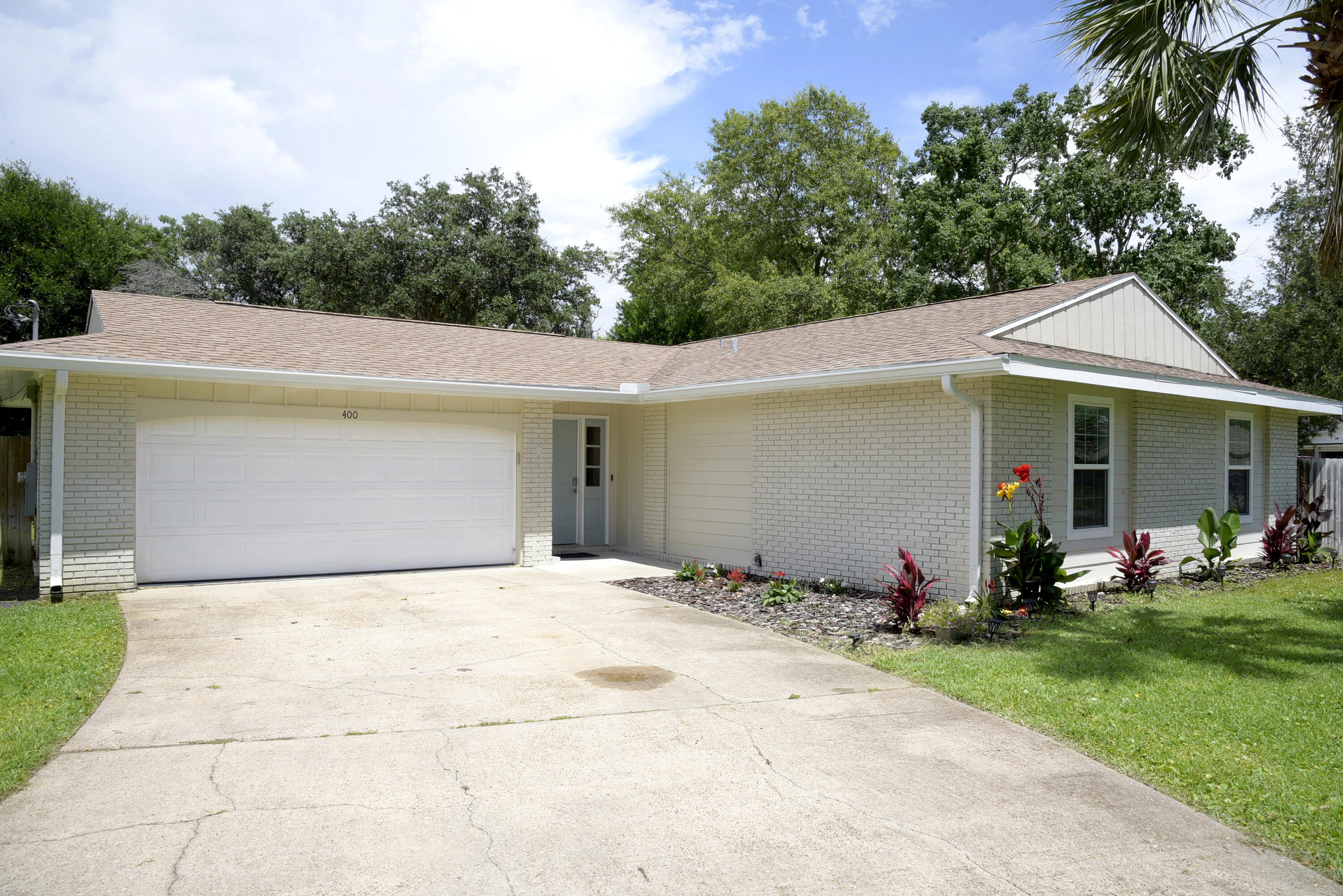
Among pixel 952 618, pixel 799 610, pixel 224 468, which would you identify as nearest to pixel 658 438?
pixel 799 610

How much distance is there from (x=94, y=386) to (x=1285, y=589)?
47.7ft

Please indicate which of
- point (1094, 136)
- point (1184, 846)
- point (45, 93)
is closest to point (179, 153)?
point (45, 93)

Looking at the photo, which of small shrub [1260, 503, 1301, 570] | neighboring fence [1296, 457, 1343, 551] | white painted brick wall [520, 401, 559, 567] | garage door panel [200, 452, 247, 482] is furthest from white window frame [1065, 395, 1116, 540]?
garage door panel [200, 452, 247, 482]

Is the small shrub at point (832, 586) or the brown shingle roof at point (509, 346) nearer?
the brown shingle roof at point (509, 346)

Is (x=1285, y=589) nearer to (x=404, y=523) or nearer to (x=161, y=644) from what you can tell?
(x=404, y=523)

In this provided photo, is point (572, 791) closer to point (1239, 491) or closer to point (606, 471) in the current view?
point (606, 471)

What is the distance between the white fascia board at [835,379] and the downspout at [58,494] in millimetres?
7348

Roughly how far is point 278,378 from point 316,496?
171 cm

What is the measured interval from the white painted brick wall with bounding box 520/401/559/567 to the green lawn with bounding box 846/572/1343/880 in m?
6.30

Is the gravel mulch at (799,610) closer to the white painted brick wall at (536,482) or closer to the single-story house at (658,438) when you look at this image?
the single-story house at (658,438)

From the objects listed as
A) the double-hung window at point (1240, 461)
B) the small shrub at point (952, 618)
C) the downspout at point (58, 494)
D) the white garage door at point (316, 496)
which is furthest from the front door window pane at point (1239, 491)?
the downspout at point (58, 494)

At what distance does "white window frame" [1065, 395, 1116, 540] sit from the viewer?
1007 cm

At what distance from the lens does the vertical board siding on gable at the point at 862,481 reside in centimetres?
923

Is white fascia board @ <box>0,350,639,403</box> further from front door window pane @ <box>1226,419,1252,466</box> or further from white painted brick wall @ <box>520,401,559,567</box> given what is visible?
front door window pane @ <box>1226,419,1252,466</box>
